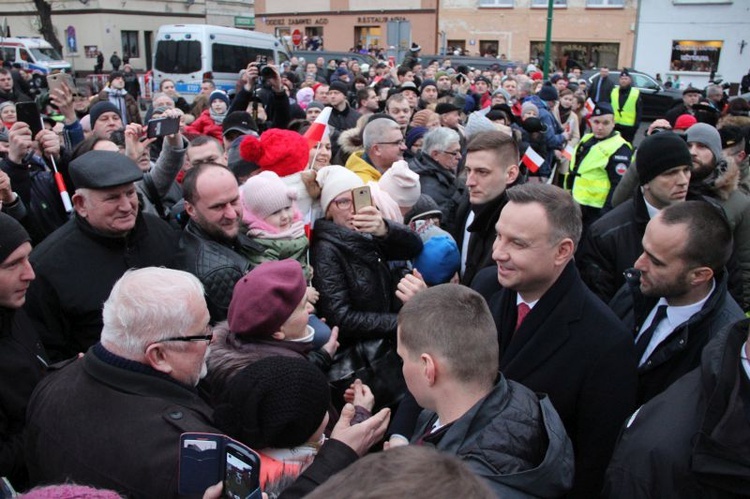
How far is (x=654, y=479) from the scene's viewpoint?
195 centimetres

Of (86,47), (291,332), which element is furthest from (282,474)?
(86,47)

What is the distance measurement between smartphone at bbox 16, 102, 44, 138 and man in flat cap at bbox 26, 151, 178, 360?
1.56 meters

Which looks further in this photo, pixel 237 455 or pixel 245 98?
pixel 245 98

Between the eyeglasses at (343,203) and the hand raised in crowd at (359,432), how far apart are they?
1.62 metres

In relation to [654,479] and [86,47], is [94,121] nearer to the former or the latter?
[654,479]

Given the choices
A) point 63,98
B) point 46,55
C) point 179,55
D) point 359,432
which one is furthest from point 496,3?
point 359,432

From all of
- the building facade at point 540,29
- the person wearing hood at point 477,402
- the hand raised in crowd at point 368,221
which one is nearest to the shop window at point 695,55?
the building facade at point 540,29

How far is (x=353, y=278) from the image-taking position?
3475 millimetres

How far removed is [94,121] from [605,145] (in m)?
5.50

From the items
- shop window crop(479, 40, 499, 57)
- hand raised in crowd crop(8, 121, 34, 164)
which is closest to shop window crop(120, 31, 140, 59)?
shop window crop(479, 40, 499, 57)

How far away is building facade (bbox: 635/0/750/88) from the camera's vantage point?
102ft

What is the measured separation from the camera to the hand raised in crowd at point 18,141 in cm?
404

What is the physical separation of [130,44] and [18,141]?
132 ft

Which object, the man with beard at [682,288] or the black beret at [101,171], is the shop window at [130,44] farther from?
the man with beard at [682,288]
